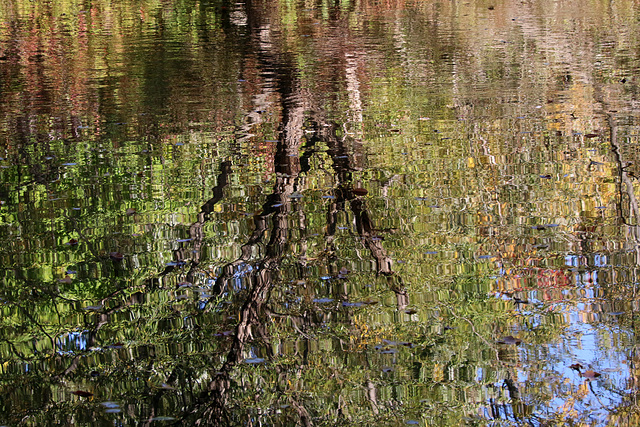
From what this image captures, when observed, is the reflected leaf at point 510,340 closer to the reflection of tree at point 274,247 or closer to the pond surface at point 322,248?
the pond surface at point 322,248

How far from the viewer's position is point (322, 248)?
5621 millimetres

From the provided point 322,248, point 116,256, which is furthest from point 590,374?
point 116,256

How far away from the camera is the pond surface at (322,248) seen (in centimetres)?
395

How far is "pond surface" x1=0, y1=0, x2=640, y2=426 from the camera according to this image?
3.95m

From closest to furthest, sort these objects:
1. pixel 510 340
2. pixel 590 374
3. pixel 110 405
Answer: pixel 110 405
pixel 590 374
pixel 510 340

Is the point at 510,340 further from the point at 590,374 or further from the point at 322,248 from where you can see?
the point at 322,248

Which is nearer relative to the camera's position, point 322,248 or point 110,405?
point 110,405

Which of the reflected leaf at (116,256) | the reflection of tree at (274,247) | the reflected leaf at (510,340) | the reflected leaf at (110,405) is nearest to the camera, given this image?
the reflected leaf at (110,405)

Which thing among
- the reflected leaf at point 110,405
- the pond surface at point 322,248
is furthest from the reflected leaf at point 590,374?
the reflected leaf at point 110,405

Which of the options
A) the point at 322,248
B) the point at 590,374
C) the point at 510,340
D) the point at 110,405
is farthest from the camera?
the point at 322,248

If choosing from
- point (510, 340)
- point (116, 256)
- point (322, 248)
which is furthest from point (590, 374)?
point (116, 256)

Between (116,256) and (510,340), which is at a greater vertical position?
(116,256)

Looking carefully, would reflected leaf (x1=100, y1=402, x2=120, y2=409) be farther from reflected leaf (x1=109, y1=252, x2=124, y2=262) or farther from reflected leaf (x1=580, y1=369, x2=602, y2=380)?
reflected leaf (x1=580, y1=369, x2=602, y2=380)

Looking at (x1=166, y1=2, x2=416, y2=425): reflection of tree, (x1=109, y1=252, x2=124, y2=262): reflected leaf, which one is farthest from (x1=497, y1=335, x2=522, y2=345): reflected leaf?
(x1=109, y1=252, x2=124, y2=262): reflected leaf
